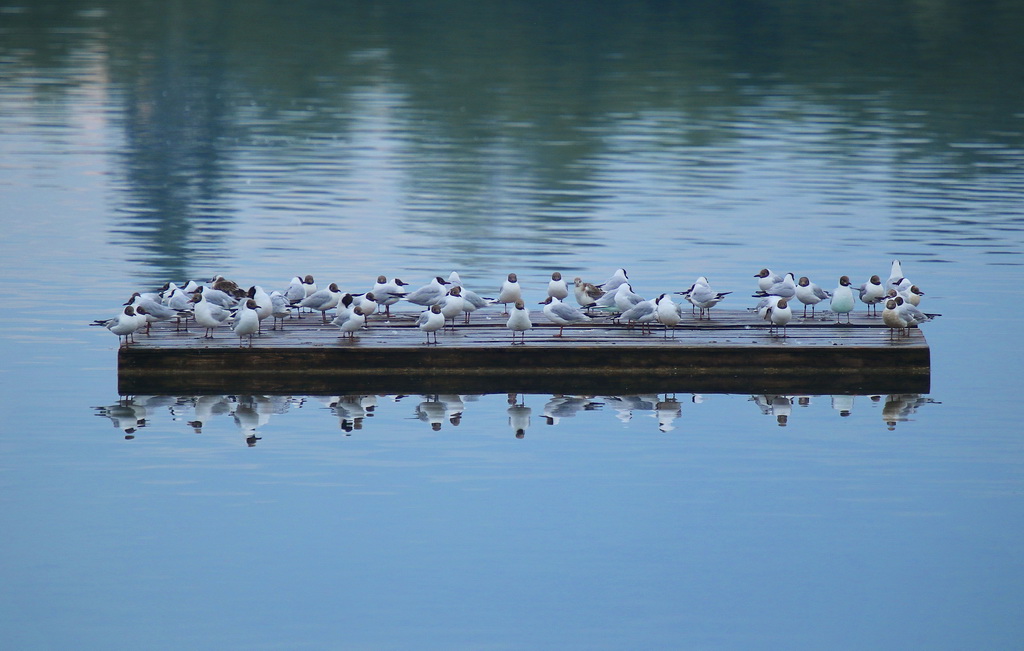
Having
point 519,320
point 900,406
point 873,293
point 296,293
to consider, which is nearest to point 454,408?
point 519,320

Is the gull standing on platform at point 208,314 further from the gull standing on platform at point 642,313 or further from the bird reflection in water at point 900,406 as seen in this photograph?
the bird reflection in water at point 900,406

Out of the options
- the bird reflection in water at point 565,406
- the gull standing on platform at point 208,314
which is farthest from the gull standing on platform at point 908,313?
the gull standing on platform at point 208,314

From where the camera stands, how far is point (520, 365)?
19500 millimetres

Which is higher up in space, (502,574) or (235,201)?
(235,201)

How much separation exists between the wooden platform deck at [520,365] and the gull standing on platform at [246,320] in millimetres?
219

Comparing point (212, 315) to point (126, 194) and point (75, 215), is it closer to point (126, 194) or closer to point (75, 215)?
point (75, 215)

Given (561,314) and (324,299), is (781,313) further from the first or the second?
(324,299)

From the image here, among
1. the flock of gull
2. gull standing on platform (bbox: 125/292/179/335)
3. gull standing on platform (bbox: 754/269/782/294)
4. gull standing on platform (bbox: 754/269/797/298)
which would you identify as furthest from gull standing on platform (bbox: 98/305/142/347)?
gull standing on platform (bbox: 754/269/782/294)

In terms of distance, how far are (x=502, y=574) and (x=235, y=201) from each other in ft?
84.8

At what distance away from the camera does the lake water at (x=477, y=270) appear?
1323 cm

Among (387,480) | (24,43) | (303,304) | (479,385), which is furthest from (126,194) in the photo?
(24,43)

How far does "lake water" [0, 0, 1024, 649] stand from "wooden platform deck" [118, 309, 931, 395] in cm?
44

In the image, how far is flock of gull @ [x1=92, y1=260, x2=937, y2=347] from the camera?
1964 centimetres

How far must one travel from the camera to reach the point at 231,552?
13961 millimetres
